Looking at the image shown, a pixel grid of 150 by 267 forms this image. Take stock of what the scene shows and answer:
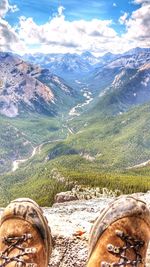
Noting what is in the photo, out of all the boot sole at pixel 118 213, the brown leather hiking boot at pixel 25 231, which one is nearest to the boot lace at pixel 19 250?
the brown leather hiking boot at pixel 25 231

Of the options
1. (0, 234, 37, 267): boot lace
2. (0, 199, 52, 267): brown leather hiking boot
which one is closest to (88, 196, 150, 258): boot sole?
(0, 199, 52, 267): brown leather hiking boot

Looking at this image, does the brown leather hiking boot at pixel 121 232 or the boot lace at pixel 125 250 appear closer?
the boot lace at pixel 125 250

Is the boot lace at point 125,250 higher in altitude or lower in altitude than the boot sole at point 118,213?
lower

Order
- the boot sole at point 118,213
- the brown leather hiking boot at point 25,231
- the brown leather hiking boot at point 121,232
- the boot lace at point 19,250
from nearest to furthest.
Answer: the boot lace at point 19,250 < the brown leather hiking boot at point 121,232 < the brown leather hiking boot at point 25,231 < the boot sole at point 118,213

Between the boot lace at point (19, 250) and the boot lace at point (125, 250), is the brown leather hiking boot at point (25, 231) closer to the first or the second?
the boot lace at point (19, 250)

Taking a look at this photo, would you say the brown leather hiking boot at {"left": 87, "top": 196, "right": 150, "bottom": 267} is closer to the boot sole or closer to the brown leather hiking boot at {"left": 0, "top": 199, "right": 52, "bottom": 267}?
the boot sole

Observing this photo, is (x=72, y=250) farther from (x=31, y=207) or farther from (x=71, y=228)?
(x=31, y=207)

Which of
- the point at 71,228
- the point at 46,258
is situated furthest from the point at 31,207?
the point at 71,228
